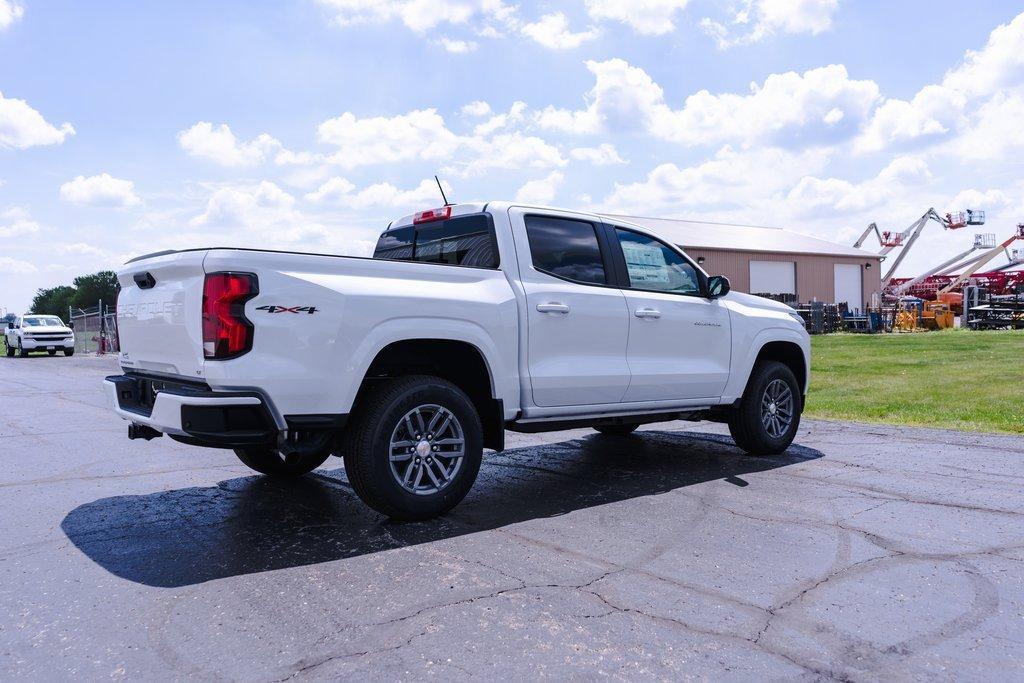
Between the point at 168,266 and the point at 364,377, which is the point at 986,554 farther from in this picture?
the point at 168,266

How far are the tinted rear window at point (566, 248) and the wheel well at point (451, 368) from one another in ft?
2.91

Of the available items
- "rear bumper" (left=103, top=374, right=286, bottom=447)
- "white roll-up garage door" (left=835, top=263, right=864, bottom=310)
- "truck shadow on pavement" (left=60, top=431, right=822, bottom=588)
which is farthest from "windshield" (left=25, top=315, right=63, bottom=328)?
"white roll-up garage door" (left=835, top=263, right=864, bottom=310)

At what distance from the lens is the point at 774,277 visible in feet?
135

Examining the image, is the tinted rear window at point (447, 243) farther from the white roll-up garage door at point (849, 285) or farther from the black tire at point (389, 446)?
the white roll-up garage door at point (849, 285)

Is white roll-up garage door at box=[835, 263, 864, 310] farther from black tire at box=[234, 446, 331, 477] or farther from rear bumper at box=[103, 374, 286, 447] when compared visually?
rear bumper at box=[103, 374, 286, 447]

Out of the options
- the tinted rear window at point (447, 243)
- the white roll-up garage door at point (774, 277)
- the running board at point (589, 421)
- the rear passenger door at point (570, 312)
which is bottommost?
the running board at point (589, 421)

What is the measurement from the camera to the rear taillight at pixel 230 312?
13.6 feet

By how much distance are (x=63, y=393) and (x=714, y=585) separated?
1316 centimetres

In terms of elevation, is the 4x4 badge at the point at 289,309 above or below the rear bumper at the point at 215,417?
above

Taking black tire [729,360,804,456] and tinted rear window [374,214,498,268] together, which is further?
black tire [729,360,804,456]

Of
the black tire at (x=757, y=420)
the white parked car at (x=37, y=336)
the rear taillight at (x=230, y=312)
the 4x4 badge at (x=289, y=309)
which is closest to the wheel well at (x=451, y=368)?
the 4x4 badge at (x=289, y=309)

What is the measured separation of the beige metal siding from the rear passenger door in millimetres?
30856

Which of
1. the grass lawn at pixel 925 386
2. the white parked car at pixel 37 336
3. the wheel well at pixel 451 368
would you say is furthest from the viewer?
the white parked car at pixel 37 336

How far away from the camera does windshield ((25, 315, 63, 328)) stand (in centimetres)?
3153
